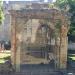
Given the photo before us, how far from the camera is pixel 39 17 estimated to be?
2375cm

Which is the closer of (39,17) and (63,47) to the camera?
(39,17)

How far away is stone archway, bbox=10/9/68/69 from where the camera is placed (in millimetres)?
23516

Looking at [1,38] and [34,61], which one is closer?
[34,61]

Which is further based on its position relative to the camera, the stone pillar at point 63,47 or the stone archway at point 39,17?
the stone pillar at point 63,47

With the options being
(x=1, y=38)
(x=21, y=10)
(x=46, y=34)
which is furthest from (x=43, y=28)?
(x=1, y=38)

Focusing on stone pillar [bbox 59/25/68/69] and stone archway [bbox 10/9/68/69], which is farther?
stone pillar [bbox 59/25/68/69]

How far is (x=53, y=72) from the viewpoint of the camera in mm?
22984

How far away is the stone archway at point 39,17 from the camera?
23516 millimetres

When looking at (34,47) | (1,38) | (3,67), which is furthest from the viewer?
(1,38)

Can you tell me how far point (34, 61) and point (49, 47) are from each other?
1.54 metres

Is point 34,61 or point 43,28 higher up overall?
point 43,28

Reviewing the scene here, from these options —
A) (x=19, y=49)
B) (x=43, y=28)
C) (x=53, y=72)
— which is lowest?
(x=53, y=72)

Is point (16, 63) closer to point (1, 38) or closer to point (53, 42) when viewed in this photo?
point (53, 42)

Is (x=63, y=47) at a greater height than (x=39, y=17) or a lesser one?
lesser
